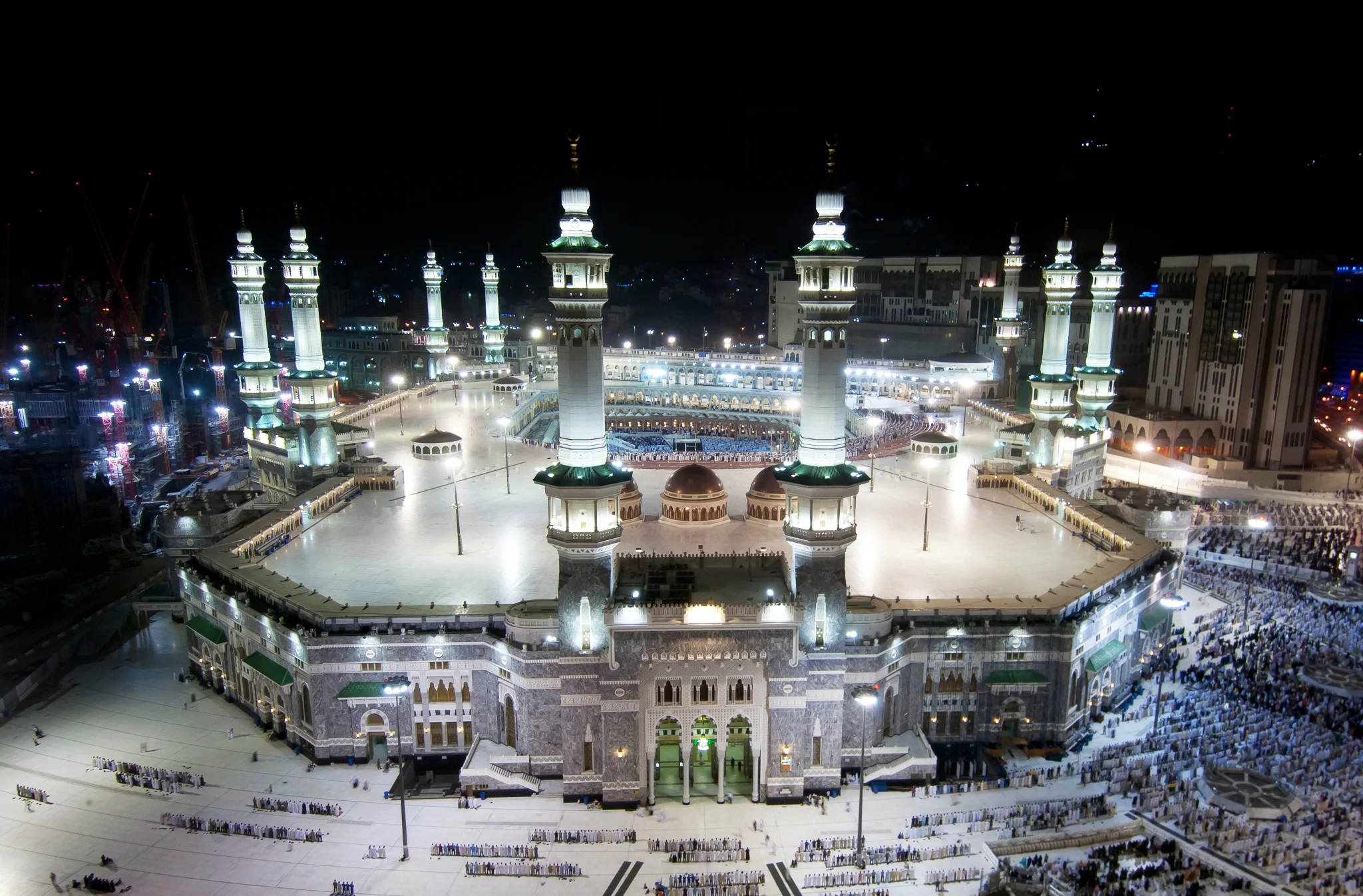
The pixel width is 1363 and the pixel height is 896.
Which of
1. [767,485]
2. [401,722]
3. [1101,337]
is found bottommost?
[401,722]

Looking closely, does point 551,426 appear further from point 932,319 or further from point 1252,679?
point 1252,679

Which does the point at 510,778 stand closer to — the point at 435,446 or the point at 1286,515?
the point at 435,446

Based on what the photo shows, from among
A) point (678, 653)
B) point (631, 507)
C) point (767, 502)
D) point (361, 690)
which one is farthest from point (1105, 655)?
point (361, 690)

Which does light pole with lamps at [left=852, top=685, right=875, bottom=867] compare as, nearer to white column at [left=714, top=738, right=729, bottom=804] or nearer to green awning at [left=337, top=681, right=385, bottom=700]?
white column at [left=714, top=738, right=729, bottom=804]

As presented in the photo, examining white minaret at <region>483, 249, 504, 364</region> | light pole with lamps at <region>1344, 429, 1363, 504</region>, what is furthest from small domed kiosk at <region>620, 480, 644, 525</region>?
light pole with lamps at <region>1344, 429, 1363, 504</region>

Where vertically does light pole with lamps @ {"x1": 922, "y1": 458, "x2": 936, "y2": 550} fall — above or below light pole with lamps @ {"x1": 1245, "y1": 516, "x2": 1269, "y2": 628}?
above

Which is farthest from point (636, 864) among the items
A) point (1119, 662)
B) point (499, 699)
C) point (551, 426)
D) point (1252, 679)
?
point (551, 426)
